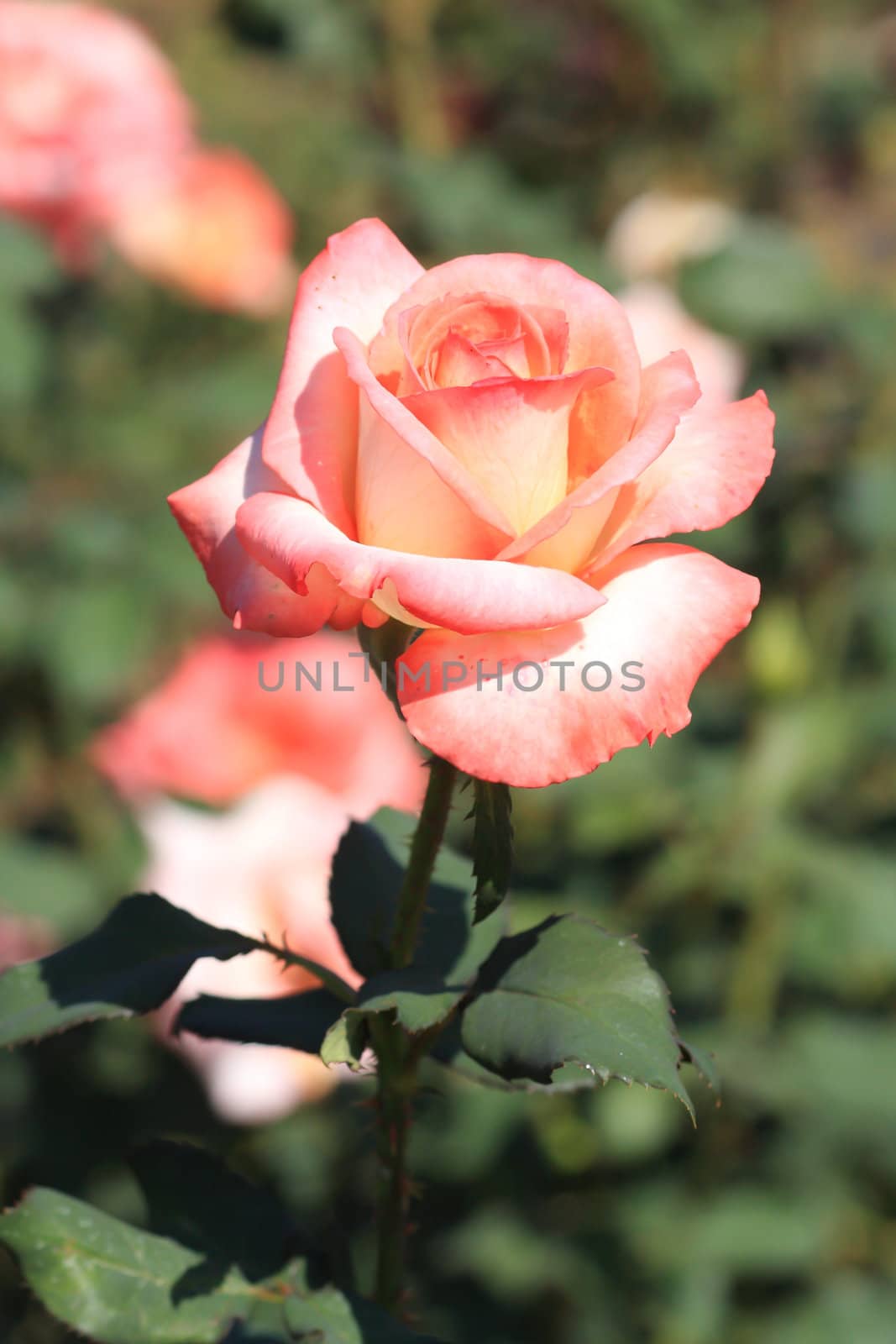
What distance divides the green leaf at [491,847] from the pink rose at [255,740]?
1110 millimetres

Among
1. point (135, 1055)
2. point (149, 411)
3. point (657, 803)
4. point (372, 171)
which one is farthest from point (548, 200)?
point (135, 1055)

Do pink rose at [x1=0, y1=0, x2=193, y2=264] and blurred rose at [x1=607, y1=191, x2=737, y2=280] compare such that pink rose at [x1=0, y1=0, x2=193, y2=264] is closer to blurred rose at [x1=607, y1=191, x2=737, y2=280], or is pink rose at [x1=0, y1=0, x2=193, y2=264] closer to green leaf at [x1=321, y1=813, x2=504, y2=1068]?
blurred rose at [x1=607, y1=191, x2=737, y2=280]

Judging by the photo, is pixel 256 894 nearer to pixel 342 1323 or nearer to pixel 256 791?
pixel 256 791

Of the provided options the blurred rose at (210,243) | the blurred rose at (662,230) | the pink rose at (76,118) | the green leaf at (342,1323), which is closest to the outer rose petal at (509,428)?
the green leaf at (342,1323)

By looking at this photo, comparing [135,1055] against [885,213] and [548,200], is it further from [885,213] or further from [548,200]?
[885,213]

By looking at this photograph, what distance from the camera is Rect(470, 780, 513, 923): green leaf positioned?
0.51m

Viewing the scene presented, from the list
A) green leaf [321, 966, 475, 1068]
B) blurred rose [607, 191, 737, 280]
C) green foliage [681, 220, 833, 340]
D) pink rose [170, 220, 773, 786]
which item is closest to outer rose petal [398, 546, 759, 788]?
pink rose [170, 220, 773, 786]

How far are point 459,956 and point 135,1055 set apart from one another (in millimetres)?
1135

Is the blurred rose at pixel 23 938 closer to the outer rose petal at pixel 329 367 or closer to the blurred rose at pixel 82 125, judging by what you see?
the blurred rose at pixel 82 125

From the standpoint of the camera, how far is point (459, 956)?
0.64 m

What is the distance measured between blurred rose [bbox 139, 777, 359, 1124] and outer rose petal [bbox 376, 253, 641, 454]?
2.90 ft

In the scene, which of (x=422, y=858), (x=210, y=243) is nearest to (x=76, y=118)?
(x=210, y=243)

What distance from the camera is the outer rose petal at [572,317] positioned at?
0.56 m

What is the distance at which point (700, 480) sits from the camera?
0.55 m
